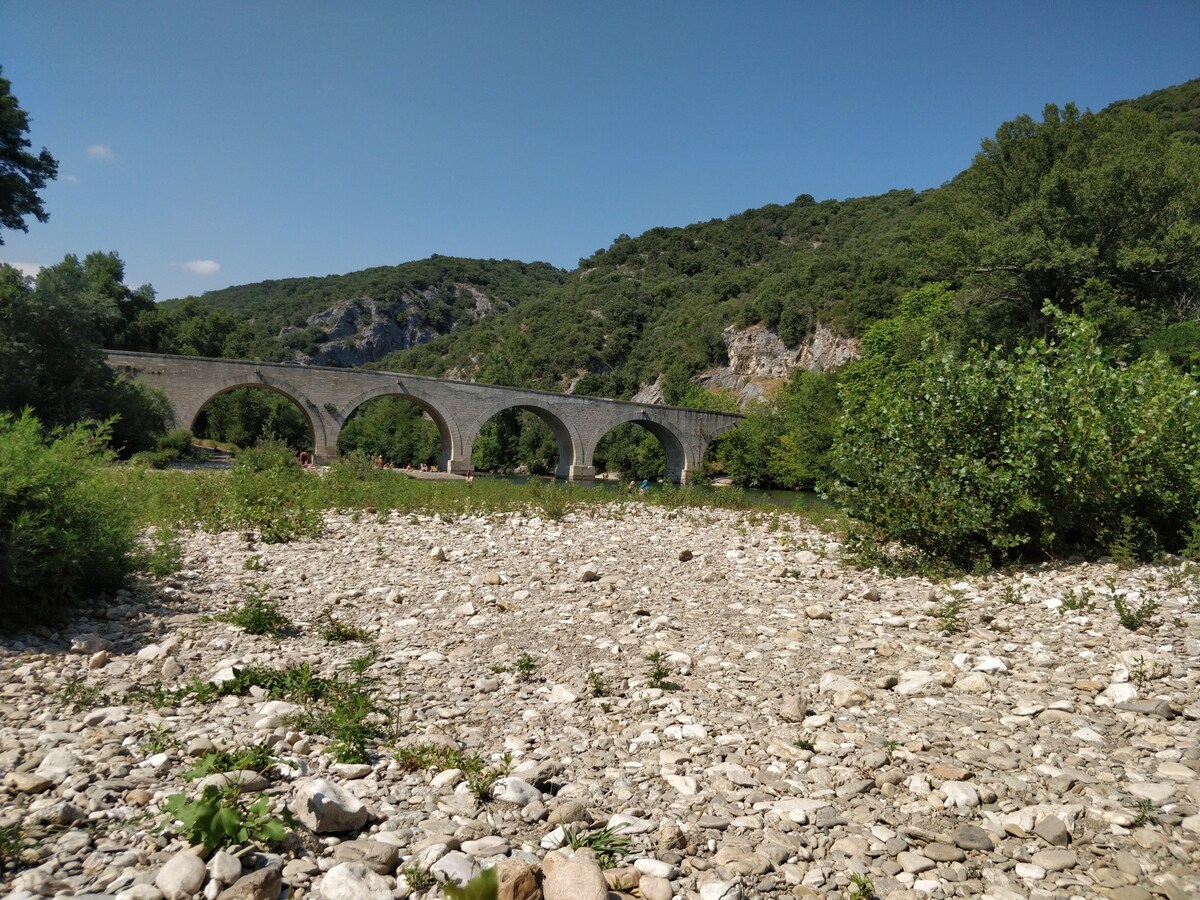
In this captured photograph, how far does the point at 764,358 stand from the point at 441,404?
35544 mm

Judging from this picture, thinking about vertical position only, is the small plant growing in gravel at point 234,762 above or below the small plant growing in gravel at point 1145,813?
above

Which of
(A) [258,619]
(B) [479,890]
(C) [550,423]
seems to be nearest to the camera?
(B) [479,890]

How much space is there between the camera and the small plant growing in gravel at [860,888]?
227cm

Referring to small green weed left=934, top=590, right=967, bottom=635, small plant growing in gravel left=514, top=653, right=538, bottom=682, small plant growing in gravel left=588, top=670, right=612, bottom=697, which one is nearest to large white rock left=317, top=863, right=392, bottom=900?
small plant growing in gravel left=588, top=670, right=612, bottom=697

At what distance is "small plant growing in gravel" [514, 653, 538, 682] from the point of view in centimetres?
427

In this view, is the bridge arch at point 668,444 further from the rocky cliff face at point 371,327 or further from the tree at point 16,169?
the rocky cliff face at point 371,327

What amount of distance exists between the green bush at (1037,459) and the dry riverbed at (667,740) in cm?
61

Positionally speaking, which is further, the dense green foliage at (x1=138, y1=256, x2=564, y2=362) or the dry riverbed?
the dense green foliage at (x1=138, y1=256, x2=564, y2=362)

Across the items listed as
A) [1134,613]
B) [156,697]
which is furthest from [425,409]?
[1134,613]

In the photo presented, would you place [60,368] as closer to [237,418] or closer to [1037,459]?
[1037,459]

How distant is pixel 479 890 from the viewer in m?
0.65

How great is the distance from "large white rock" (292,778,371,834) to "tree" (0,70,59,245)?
26.5 meters

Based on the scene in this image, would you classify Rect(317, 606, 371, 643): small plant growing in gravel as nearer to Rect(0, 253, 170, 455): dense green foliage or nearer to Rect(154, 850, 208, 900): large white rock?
Rect(154, 850, 208, 900): large white rock

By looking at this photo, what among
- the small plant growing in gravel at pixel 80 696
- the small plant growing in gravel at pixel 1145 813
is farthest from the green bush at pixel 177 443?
the small plant growing in gravel at pixel 1145 813
